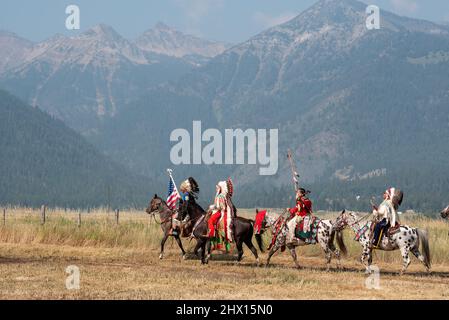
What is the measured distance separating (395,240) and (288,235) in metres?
3.17

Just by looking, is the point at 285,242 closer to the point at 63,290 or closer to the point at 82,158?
the point at 63,290

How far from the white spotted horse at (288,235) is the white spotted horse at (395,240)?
2.17 feet

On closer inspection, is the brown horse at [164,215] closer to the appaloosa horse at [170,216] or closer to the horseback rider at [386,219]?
the appaloosa horse at [170,216]

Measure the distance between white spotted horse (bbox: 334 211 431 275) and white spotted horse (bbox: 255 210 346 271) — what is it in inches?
26.1

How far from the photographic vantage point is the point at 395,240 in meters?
23.0

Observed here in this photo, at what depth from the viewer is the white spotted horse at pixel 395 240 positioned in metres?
23.0

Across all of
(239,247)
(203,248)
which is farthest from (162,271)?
(239,247)

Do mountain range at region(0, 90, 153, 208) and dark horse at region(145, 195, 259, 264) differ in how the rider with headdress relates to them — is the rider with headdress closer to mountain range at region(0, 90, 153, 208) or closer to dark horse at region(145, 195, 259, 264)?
dark horse at region(145, 195, 259, 264)

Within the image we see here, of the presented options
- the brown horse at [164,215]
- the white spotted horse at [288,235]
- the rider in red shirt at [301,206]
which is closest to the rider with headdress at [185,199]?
the brown horse at [164,215]

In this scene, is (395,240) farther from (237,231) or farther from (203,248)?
(203,248)

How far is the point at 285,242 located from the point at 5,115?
522 ft
